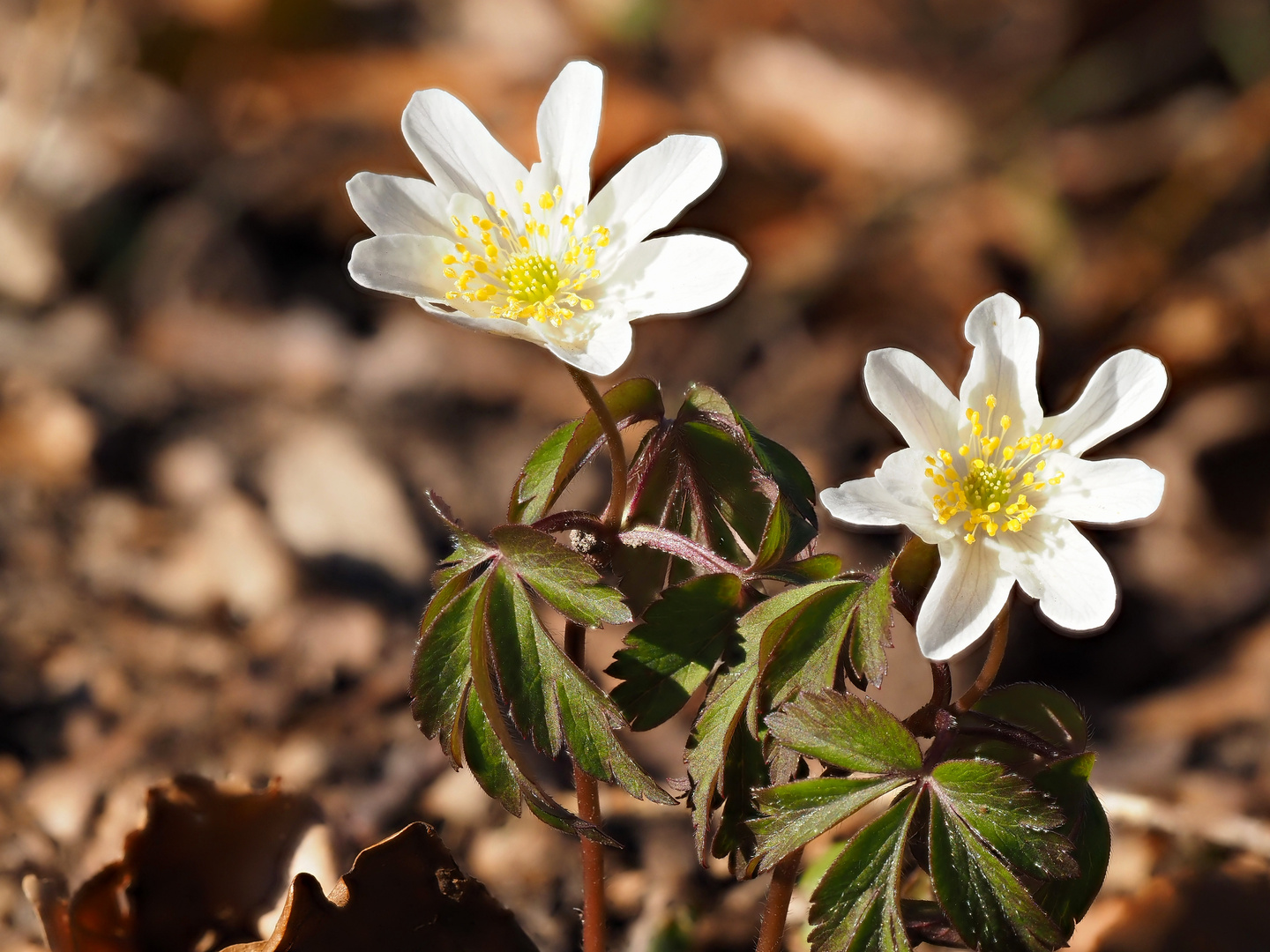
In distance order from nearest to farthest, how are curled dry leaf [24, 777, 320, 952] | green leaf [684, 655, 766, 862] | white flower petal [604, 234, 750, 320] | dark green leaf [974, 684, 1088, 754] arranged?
green leaf [684, 655, 766, 862], white flower petal [604, 234, 750, 320], dark green leaf [974, 684, 1088, 754], curled dry leaf [24, 777, 320, 952]

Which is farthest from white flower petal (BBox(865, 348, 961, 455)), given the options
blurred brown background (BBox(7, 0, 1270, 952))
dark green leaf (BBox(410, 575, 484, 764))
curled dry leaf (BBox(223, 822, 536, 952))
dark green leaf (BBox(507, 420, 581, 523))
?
blurred brown background (BBox(7, 0, 1270, 952))

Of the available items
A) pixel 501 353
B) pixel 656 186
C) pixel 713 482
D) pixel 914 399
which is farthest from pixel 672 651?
pixel 501 353

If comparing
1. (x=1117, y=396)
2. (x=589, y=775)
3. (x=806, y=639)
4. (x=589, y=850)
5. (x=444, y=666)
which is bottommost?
(x=589, y=850)

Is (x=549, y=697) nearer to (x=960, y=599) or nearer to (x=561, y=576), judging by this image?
(x=561, y=576)

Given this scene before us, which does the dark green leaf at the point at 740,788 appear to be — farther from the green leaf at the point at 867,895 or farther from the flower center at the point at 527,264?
the flower center at the point at 527,264

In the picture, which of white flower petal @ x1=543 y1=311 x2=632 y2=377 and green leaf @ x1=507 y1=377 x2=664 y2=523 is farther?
green leaf @ x1=507 y1=377 x2=664 y2=523

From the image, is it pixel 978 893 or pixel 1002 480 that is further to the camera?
pixel 1002 480

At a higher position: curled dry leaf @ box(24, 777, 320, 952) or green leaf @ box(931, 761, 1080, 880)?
green leaf @ box(931, 761, 1080, 880)

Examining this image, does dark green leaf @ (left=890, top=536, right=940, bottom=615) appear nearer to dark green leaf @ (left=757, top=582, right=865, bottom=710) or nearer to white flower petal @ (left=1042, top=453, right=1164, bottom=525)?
dark green leaf @ (left=757, top=582, right=865, bottom=710)
